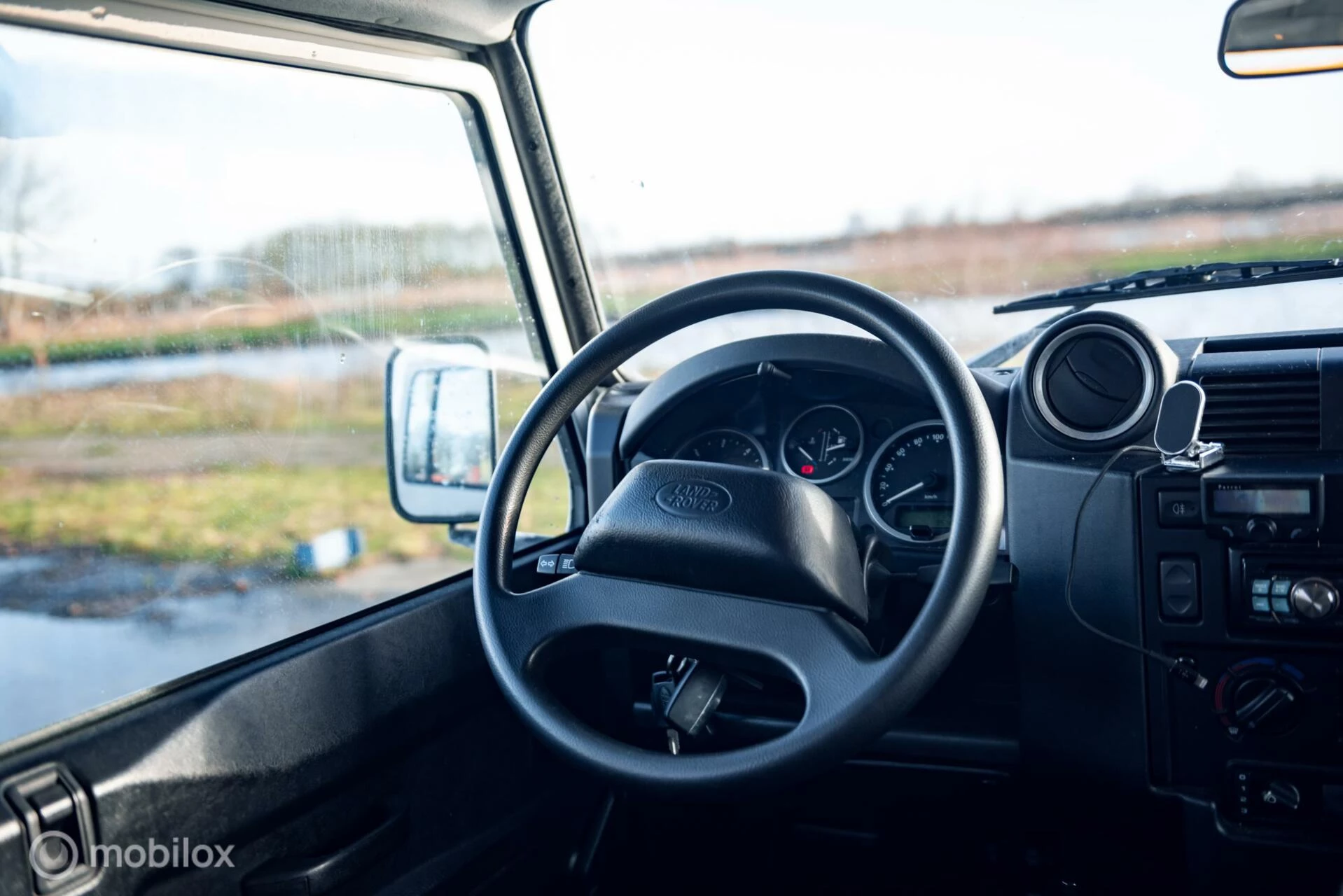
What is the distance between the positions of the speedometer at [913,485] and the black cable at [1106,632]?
247mm

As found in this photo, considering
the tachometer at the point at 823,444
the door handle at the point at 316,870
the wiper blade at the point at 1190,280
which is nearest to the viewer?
the door handle at the point at 316,870

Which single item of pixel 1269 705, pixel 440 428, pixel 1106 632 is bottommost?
pixel 1269 705

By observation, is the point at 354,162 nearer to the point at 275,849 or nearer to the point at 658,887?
the point at 275,849

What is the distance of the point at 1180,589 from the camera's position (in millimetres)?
1742

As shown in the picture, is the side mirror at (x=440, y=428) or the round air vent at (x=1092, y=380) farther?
the side mirror at (x=440, y=428)

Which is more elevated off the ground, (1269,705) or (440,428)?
(440,428)

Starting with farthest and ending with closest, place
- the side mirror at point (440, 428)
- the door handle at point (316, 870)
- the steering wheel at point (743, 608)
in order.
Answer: the side mirror at point (440, 428) → the door handle at point (316, 870) → the steering wheel at point (743, 608)

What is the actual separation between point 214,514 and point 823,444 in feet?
3.69

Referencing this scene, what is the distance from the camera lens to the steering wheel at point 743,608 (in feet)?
4.16

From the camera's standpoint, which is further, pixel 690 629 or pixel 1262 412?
pixel 1262 412

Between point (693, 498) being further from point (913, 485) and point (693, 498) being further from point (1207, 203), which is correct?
point (1207, 203)

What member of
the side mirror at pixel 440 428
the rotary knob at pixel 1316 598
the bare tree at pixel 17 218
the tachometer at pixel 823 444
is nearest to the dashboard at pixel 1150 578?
the rotary knob at pixel 1316 598

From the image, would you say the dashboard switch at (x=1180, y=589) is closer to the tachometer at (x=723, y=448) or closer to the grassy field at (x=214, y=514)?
the tachometer at (x=723, y=448)

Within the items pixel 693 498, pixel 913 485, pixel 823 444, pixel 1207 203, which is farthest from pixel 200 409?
pixel 1207 203
